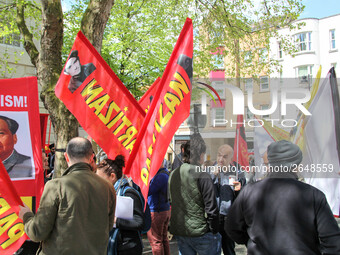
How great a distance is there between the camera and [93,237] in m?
2.69

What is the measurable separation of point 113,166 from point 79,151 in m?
0.77

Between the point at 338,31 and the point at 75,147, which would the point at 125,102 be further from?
the point at 338,31

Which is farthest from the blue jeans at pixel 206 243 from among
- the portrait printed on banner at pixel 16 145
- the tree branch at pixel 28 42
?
the tree branch at pixel 28 42

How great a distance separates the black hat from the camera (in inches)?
95.3

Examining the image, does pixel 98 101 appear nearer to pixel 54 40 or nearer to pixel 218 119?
pixel 218 119

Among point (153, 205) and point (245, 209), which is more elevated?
point (245, 209)

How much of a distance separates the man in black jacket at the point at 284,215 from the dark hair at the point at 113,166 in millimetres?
1393

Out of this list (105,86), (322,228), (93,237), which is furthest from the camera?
(105,86)

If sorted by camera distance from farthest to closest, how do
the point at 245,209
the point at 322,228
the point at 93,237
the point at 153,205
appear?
the point at 153,205 < the point at 93,237 < the point at 245,209 < the point at 322,228

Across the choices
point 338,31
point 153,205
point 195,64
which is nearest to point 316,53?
point 338,31

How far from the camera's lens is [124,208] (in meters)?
3.27

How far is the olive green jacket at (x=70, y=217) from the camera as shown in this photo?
2.53 m

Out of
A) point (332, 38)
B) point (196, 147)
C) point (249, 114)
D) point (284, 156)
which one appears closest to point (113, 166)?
point (196, 147)

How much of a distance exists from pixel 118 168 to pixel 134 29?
43.8ft
